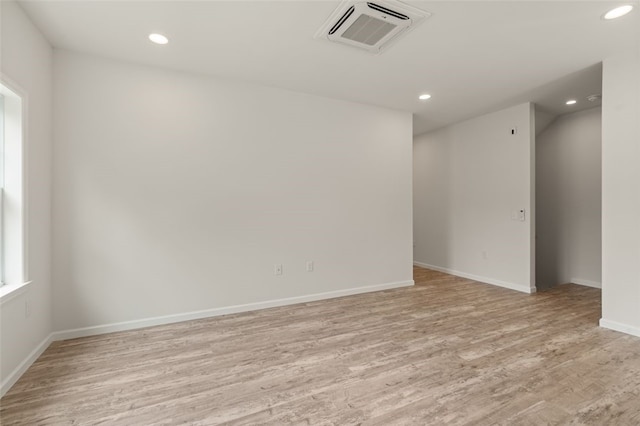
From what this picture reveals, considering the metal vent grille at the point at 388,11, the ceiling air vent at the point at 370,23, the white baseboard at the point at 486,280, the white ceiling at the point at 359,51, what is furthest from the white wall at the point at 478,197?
the metal vent grille at the point at 388,11

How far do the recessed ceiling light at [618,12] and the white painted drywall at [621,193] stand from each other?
2.68ft

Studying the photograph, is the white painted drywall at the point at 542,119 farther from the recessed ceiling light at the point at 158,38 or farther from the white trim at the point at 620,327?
the recessed ceiling light at the point at 158,38

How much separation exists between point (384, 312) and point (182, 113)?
10.4 feet

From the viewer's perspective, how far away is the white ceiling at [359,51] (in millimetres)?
2217

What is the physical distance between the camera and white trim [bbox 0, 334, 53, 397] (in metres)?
1.97

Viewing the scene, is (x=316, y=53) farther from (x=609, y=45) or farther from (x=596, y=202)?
(x=596, y=202)

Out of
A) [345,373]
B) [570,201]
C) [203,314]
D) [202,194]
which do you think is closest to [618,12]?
[345,373]

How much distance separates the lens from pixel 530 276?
4254mm

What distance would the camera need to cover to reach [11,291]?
2025 millimetres

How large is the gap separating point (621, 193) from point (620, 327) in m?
1.31

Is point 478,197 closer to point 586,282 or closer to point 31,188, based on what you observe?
point 586,282

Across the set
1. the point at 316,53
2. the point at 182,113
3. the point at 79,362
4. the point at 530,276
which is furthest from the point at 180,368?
the point at 530,276

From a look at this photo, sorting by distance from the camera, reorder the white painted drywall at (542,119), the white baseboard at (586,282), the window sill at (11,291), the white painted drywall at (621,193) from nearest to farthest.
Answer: the window sill at (11,291)
the white painted drywall at (621,193)
the white baseboard at (586,282)
the white painted drywall at (542,119)

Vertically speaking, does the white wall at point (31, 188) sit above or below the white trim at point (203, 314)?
above
